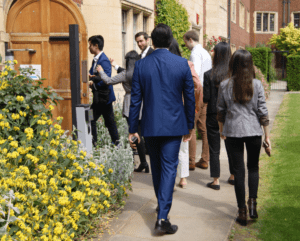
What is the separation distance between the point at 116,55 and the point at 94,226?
5509mm

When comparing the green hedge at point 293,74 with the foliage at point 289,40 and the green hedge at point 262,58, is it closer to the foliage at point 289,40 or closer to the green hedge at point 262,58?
the green hedge at point 262,58

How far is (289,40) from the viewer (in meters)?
34.2

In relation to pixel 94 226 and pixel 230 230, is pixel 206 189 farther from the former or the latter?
pixel 94 226

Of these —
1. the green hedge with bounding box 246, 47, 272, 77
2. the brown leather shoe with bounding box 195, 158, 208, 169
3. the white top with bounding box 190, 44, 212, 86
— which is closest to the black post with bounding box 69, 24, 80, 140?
the white top with bounding box 190, 44, 212, 86

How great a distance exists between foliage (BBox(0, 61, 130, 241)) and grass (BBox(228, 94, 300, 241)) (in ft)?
4.52

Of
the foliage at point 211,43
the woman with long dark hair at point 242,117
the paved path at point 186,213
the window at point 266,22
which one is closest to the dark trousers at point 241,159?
the woman with long dark hair at point 242,117

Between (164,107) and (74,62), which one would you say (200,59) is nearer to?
(74,62)

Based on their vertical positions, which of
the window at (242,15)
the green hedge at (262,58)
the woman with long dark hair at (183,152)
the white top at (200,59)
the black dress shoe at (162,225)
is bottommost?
the black dress shoe at (162,225)

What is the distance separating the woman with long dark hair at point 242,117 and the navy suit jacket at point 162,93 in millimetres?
472

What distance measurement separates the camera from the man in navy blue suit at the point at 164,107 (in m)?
3.61

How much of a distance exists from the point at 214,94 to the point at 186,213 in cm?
170

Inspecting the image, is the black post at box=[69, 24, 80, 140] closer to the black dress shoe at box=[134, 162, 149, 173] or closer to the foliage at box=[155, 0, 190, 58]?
the black dress shoe at box=[134, 162, 149, 173]

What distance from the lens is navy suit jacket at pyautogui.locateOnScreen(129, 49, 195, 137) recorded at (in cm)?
361

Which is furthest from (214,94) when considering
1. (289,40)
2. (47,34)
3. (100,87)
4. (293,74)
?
(289,40)
